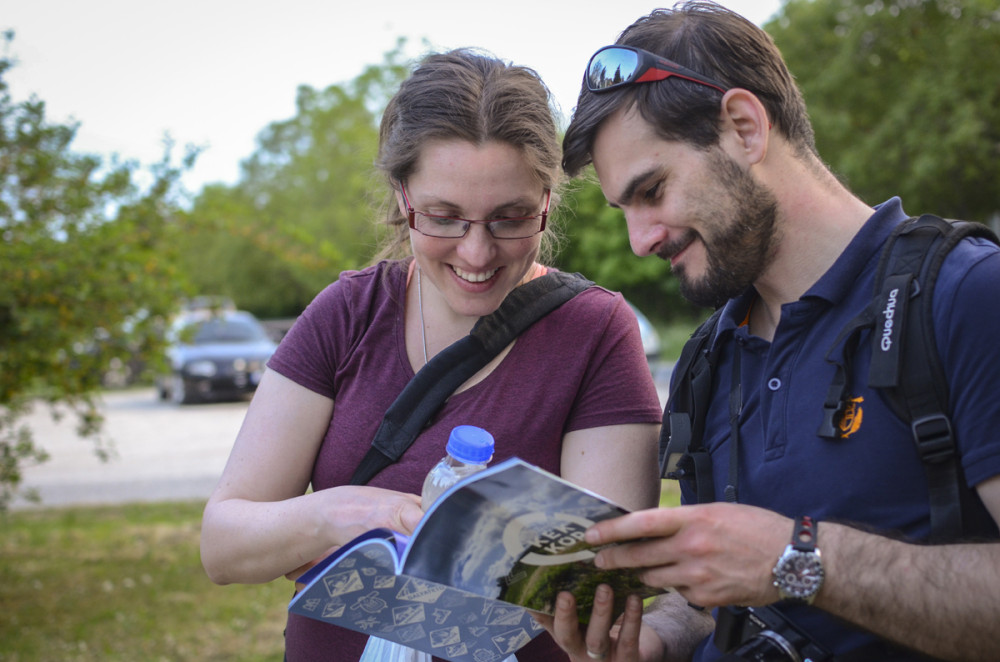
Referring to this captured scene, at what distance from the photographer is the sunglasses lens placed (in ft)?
6.43

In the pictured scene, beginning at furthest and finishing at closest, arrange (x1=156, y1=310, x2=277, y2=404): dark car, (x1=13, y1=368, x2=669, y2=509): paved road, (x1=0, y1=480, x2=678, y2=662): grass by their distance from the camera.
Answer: (x1=156, y1=310, x2=277, y2=404): dark car < (x1=13, y1=368, x2=669, y2=509): paved road < (x1=0, y1=480, x2=678, y2=662): grass

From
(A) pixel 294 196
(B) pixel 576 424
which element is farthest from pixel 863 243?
(A) pixel 294 196

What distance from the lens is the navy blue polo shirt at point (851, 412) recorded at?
1.51 metres

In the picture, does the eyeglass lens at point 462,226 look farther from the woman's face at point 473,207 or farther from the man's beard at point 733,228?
the man's beard at point 733,228

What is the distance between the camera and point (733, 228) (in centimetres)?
190

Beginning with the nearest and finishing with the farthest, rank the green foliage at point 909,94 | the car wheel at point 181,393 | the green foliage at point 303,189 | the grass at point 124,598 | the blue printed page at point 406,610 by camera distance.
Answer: the blue printed page at point 406,610 < the grass at point 124,598 < the green foliage at point 909,94 < the car wheel at point 181,393 < the green foliage at point 303,189

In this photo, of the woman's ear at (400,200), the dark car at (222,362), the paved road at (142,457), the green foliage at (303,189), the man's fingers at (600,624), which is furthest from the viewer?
the green foliage at (303,189)

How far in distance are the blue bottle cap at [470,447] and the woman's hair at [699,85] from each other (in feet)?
2.53

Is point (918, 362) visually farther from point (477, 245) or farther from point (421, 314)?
point (421, 314)

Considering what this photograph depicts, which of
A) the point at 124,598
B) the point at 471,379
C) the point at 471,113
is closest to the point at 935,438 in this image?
the point at 471,379

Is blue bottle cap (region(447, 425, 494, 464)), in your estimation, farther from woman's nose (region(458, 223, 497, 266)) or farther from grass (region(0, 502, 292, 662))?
grass (region(0, 502, 292, 662))

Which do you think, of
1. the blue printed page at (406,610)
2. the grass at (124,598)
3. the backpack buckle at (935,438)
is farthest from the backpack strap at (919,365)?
the grass at (124,598)

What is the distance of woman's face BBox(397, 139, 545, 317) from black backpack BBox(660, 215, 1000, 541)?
823 mm

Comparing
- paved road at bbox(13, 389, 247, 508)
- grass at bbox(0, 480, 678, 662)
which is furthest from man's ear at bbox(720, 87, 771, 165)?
paved road at bbox(13, 389, 247, 508)
